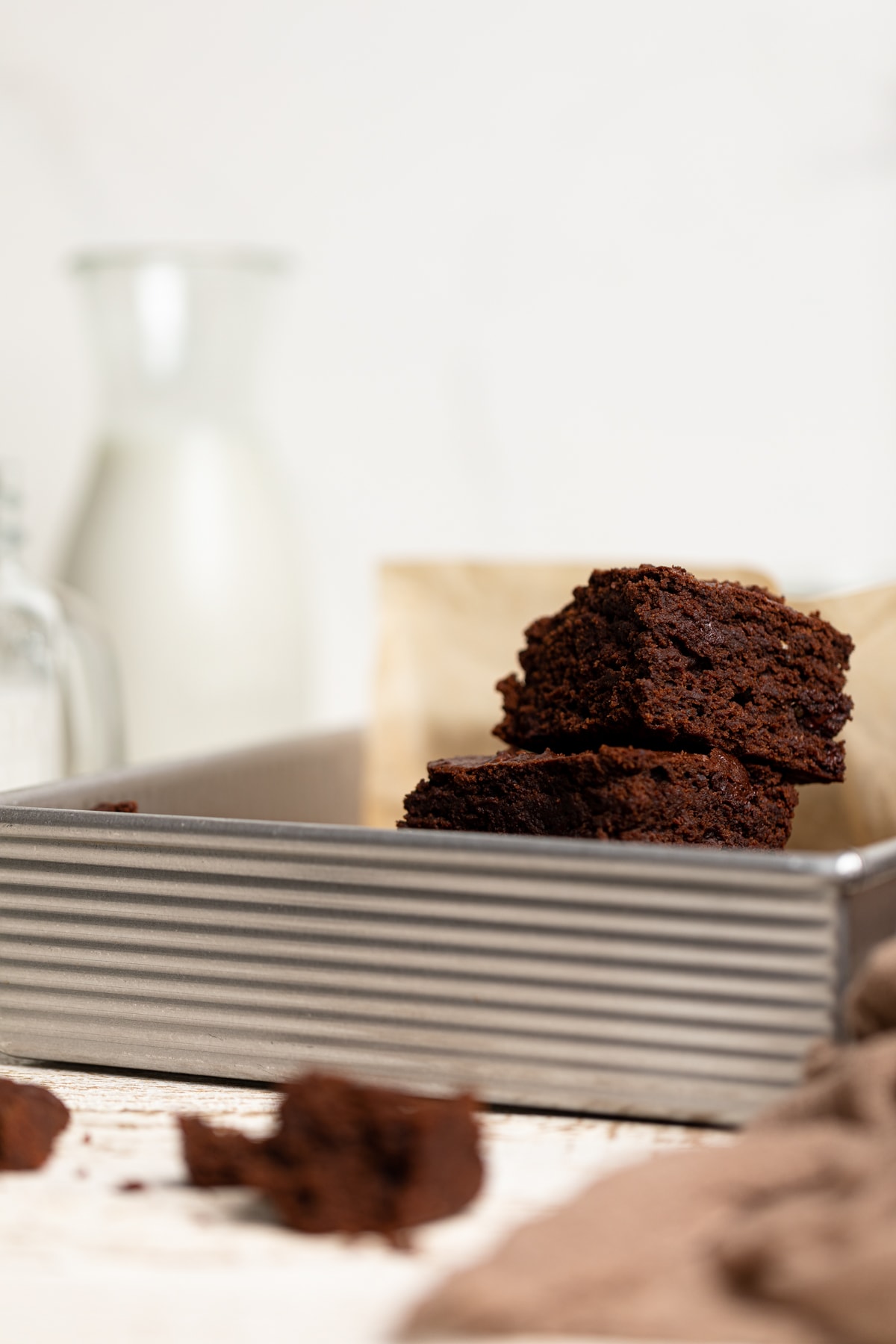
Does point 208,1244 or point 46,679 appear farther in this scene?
point 46,679

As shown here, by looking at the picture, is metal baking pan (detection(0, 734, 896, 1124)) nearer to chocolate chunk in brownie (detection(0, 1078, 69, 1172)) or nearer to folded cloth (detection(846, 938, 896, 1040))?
folded cloth (detection(846, 938, 896, 1040))

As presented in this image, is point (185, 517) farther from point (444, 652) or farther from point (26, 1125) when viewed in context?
point (26, 1125)

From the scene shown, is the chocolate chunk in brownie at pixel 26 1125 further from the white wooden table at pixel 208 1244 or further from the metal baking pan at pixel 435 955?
the metal baking pan at pixel 435 955

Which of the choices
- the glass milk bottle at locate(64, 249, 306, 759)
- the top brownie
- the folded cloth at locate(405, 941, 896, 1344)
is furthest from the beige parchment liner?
the folded cloth at locate(405, 941, 896, 1344)

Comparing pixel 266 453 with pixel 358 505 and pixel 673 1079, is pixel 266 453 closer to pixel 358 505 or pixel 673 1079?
pixel 358 505

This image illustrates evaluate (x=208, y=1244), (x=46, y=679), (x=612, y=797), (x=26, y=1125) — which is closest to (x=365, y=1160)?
(x=208, y=1244)

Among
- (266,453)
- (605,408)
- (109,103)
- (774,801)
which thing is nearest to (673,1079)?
(774,801)

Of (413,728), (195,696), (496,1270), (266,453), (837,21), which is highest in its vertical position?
(837,21)
